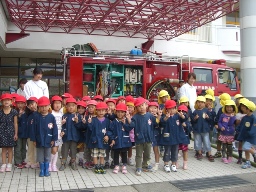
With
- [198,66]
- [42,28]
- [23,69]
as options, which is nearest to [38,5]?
[42,28]

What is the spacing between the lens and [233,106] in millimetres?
6793

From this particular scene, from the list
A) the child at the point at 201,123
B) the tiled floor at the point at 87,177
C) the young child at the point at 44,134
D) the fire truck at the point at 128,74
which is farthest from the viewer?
the fire truck at the point at 128,74

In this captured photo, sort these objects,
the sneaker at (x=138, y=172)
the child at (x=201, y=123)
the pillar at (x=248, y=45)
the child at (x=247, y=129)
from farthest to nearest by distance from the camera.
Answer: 1. the pillar at (x=248, y=45)
2. the child at (x=201, y=123)
3. the child at (x=247, y=129)
4. the sneaker at (x=138, y=172)

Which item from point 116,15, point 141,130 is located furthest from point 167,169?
point 116,15

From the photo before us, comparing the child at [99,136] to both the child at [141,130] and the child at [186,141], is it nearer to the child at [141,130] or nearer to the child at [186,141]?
the child at [141,130]

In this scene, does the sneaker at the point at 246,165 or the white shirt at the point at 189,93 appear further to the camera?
the white shirt at the point at 189,93

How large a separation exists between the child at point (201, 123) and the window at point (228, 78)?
407cm

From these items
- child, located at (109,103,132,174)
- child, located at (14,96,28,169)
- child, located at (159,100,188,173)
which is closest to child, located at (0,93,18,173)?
child, located at (14,96,28,169)

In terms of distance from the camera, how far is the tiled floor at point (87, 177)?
5.02m

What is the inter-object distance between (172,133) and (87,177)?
6.06 ft

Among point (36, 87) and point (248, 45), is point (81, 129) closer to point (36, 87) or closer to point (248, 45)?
point (36, 87)

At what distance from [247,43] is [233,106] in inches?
177

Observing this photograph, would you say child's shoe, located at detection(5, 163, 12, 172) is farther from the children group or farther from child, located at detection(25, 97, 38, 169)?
child, located at detection(25, 97, 38, 169)

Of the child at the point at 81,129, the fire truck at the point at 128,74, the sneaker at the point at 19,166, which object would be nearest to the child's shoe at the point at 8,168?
the sneaker at the point at 19,166
